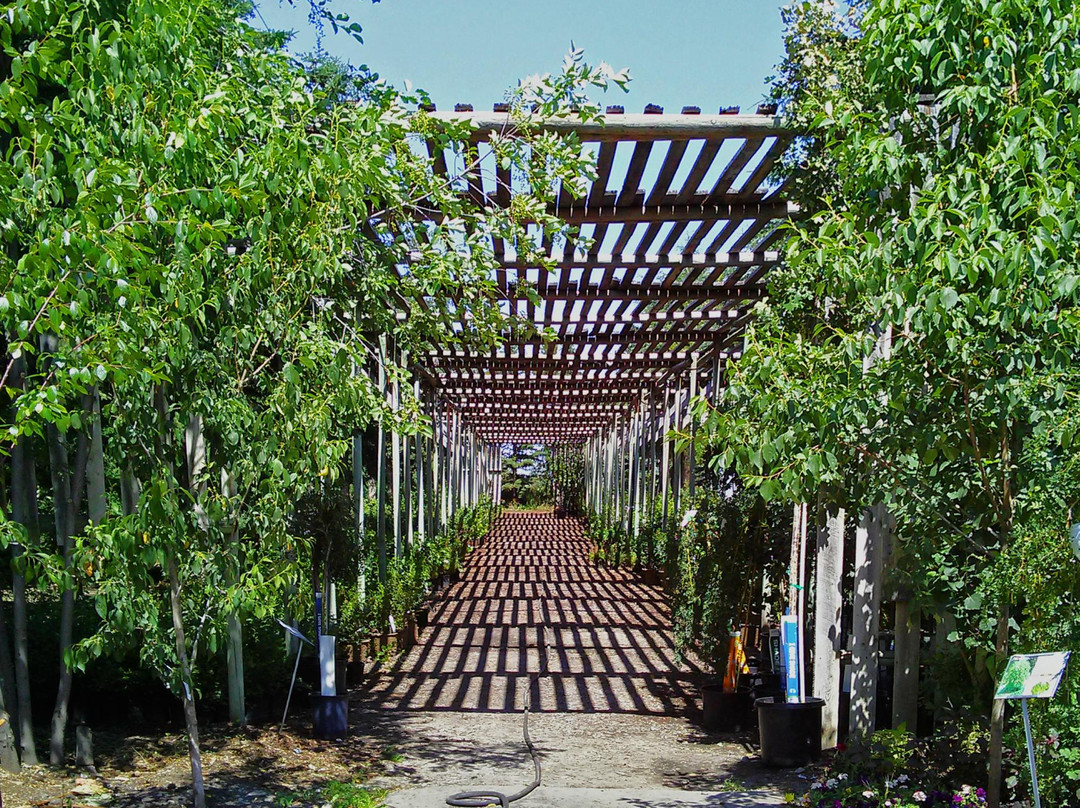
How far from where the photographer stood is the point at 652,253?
783 cm

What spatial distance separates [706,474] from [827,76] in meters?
5.28

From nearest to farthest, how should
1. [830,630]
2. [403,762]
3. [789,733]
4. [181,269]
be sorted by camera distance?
[181,269] → [789,733] → [403,762] → [830,630]

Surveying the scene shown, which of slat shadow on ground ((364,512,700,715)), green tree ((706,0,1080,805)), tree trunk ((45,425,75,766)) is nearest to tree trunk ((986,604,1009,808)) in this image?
green tree ((706,0,1080,805))

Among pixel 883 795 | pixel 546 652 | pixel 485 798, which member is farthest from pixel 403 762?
pixel 546 652

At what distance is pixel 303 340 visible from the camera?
12.8 feet

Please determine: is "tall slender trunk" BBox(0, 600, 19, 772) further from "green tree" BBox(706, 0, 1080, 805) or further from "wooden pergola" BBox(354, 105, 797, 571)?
"green tree" BBox(706, 0, 1080, 805)

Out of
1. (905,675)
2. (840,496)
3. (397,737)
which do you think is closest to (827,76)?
(840,496)

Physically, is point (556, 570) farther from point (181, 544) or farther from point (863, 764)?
point (181, 544)

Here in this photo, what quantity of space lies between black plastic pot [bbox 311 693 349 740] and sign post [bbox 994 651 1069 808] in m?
4.40

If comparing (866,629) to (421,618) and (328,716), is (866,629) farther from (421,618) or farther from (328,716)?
(421,618)

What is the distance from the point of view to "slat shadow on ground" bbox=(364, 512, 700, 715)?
26.5 ft

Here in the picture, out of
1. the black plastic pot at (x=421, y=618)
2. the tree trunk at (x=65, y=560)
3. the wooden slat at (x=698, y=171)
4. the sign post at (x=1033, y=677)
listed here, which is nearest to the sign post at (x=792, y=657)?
the wooden slat at (x=698, y=171)

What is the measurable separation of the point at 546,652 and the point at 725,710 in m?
3.61

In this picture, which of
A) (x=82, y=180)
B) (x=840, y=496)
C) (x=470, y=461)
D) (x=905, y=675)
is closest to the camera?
(x=82, y=180)
